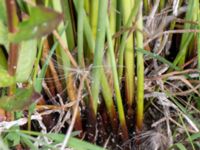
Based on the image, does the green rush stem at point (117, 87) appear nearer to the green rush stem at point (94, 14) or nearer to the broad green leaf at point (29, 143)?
the green rush stem at point (94, 14)

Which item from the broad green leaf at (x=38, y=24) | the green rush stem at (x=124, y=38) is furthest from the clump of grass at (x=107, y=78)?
the broad green leaf at (x=38, y=24)

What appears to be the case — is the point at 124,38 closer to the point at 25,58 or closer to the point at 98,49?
the point at 98,49

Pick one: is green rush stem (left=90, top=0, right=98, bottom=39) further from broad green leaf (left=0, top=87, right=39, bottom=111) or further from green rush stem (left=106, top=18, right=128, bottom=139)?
broad green leaf (left=0, top=87, right=39, bottom=111)

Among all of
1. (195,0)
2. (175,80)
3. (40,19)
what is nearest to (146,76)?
(175,80)

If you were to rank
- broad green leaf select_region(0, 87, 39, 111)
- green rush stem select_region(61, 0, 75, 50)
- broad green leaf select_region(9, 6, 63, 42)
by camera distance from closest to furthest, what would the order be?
broad green leaf select_region(9, 6, 63, 42) < broad green leaf select_region(0, 87, 39, 111) < green rush stem select_region(61, 0, 75, 50)

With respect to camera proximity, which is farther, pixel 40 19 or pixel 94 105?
pixel 94 105

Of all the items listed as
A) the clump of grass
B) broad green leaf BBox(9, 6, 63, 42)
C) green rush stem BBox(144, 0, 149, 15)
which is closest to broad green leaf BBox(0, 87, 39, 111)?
the clump of grass

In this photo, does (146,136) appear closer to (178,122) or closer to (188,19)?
(178,122)

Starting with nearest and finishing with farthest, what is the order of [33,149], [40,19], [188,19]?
[40,19] < [33,149] < [188,19]
